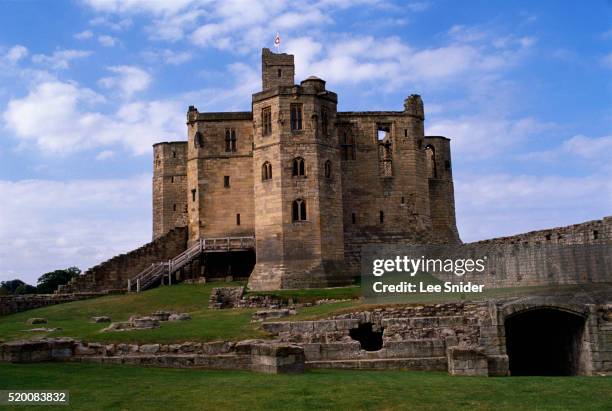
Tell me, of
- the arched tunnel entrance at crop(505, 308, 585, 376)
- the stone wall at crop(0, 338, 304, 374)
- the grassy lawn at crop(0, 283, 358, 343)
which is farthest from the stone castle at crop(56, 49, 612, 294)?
the stone wall at crop(0, 338, 304, 374)

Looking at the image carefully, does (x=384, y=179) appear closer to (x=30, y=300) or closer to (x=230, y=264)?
(x=230, y=264)

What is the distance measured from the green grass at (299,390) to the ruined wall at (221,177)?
2679 centimetres

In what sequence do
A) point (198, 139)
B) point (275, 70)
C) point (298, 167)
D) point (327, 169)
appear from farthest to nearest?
point (275, 70), point (198, 139), point (327, 169), point (298, 167)

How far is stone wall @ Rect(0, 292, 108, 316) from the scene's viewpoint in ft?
117

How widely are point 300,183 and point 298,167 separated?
3.23ft

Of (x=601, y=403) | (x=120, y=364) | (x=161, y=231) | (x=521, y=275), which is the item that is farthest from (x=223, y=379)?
(x=161, y=231)

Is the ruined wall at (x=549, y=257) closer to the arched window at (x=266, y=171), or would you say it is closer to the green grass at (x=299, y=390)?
the green grass at (x=299, y=390)

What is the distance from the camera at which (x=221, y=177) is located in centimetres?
4359

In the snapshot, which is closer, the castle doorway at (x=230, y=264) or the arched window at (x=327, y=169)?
the arched window at (x=327, y=169)

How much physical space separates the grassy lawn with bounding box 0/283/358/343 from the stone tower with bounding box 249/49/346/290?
10.5 ft

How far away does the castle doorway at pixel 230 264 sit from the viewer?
4294 centimetres

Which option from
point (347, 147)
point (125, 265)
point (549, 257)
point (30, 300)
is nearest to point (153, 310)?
point (30, 300)

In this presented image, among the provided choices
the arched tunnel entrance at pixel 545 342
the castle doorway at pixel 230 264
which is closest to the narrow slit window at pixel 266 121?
the castle doorway at pixel 230 264

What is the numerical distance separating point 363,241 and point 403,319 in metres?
21.3
